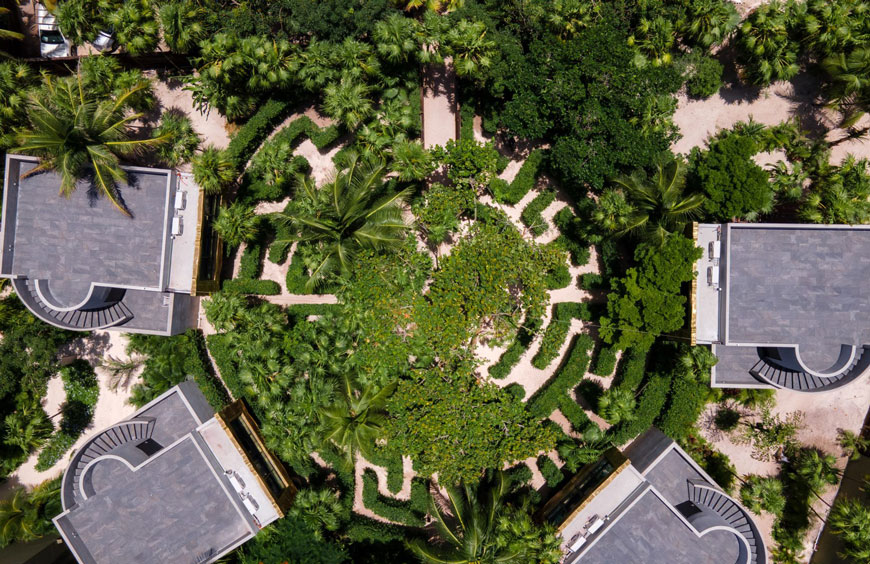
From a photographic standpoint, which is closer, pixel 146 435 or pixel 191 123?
pixel 146 435

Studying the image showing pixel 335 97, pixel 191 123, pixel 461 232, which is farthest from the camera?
pixel 191 123

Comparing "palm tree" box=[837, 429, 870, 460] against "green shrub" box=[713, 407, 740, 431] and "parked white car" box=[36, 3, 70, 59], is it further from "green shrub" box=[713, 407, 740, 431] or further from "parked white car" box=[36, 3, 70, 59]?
"parked white car" box=[36, 3, 70, 59]

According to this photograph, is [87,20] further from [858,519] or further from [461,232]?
[858,519]

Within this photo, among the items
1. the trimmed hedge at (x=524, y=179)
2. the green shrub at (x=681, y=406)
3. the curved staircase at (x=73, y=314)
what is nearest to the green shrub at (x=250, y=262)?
the curved staircase at (x=73, y=314)

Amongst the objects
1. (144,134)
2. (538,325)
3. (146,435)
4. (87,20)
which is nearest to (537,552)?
(538,325)

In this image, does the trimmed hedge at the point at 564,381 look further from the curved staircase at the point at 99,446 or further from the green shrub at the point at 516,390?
the curved staircase at the point at 99,446

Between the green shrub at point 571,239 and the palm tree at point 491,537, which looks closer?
the palm tree at point 491,537

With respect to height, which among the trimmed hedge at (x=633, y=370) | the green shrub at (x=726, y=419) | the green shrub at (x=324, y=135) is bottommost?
the green shrub at (x=726, y=419)

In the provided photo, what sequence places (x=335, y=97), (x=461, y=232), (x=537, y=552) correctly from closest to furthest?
(x=537, y=552), (x=335, y=97), (x=461, y=232)
